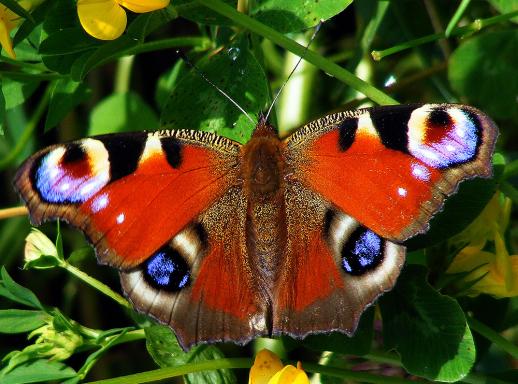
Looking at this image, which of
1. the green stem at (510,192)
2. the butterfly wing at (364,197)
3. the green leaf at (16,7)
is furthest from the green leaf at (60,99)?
the green stem at (510,192)

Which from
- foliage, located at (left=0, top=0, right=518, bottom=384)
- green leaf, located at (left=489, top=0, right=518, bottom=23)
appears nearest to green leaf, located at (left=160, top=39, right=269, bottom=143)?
foliage, located at (left=0, top=0, right=518, bottom=384)

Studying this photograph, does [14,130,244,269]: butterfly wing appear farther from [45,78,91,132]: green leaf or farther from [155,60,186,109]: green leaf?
[155,60,186,109]: green leaf

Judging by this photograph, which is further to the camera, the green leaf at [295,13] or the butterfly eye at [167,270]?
the green leaf at [295,13]

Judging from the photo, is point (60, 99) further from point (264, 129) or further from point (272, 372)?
point (272, 372)

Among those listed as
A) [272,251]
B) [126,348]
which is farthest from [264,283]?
[126,348]

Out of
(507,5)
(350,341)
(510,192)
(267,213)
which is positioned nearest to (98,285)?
(267,213)

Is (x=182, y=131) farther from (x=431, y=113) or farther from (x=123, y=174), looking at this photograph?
(x=431, y=113)

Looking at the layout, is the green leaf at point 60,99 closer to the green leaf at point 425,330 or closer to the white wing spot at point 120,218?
the white wing spot at point 120,218
